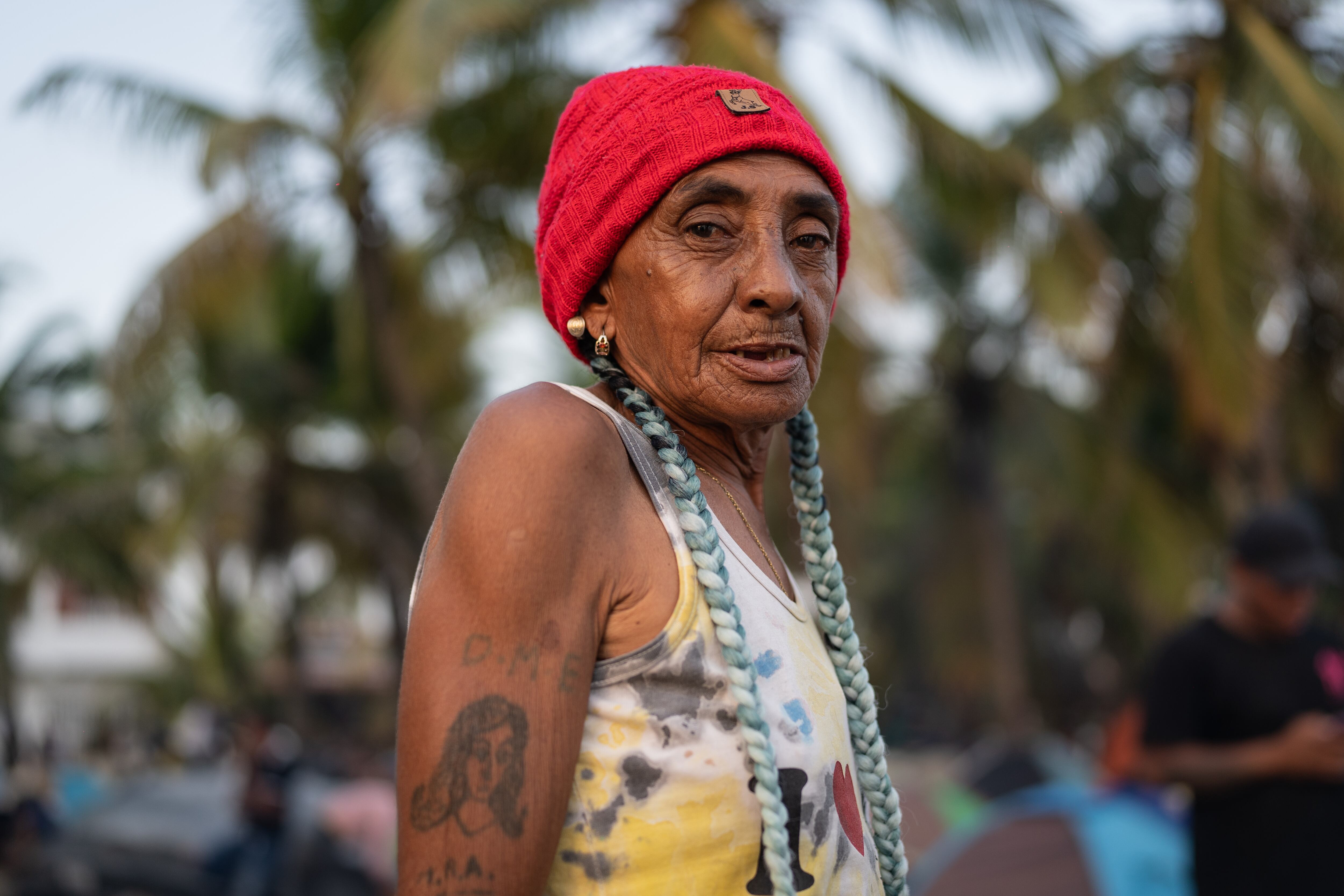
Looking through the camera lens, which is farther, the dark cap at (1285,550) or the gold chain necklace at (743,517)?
the dark cap at (1285,550)

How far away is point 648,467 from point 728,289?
238 millimetres

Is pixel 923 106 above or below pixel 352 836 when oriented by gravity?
above

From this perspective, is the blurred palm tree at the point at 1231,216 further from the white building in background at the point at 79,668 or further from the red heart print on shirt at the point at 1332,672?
the white building in background at the point at 79,668

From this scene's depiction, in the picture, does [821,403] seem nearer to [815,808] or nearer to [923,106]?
[923,106]

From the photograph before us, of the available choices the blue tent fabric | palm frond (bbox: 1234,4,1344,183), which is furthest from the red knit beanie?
palm frond (bbox: 1234,4,1344,183)

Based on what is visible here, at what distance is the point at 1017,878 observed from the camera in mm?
6492

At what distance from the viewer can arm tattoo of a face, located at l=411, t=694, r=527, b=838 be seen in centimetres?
118

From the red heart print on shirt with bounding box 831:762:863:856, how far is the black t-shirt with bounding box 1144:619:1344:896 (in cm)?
245

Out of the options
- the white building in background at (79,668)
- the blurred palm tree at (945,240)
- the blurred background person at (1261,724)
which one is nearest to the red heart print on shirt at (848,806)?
the blurred background person at (1261,724)

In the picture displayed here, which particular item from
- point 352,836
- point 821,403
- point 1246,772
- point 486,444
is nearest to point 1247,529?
point 1246,772

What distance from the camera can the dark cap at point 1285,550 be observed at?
359 centimetres

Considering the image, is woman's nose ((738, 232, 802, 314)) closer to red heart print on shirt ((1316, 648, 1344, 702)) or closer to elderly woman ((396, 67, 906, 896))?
elderly woman ((396, 67, 906, 896))

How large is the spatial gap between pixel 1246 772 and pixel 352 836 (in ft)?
19.8

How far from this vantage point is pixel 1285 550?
3635 mm
